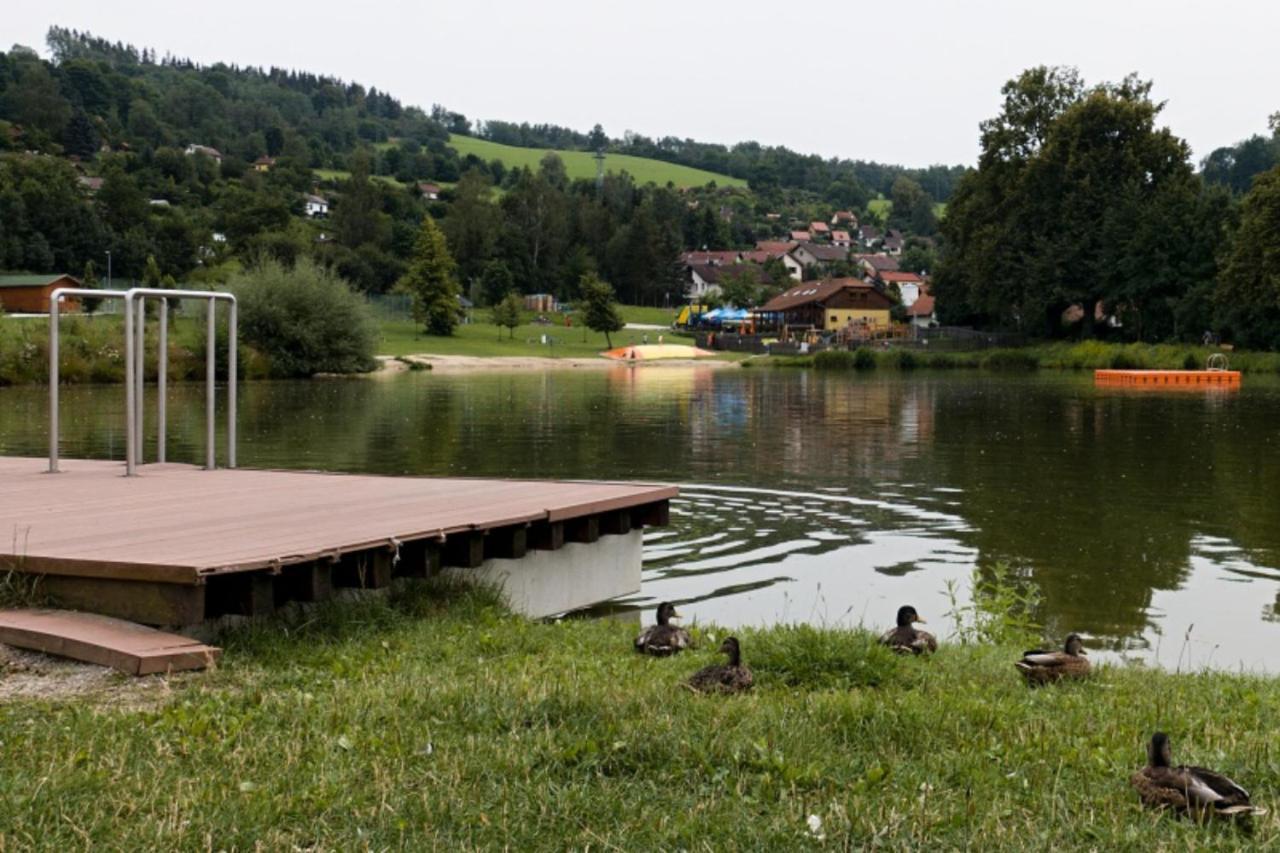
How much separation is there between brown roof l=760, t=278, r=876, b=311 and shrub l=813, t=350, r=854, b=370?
3419 centimetres

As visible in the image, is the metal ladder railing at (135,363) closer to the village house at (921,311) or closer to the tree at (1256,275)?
the tree at (1256,275)

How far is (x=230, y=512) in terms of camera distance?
423 inches

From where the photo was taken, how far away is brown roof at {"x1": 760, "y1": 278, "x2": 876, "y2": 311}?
4557 inches

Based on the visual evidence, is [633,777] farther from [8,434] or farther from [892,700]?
[8,434]

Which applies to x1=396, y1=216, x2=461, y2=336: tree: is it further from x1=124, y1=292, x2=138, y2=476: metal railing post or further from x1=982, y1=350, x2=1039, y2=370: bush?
x1=124, y1=292, x2=138, y2=476: metal railing post

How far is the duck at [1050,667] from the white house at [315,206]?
461 feet

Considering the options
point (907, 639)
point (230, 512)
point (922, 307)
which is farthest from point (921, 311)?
point (907, 639)

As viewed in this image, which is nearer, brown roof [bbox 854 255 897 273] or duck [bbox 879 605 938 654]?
duck [bbox 879 605 938 654]

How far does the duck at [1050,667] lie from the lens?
7.92 metres

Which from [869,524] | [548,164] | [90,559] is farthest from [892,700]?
[548,164]

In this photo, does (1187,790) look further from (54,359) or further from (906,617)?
(54,359)

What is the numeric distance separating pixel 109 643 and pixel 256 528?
7.90ft

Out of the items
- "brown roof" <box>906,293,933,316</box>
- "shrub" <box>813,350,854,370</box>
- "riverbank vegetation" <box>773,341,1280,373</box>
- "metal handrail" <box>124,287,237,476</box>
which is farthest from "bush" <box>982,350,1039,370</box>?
"metal handrail" <box>124,287,237,476</box>

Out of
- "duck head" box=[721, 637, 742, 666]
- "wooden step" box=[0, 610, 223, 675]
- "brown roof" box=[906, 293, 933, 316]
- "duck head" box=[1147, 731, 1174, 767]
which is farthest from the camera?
"brown roof" box=[906, 293, 933, 316]
